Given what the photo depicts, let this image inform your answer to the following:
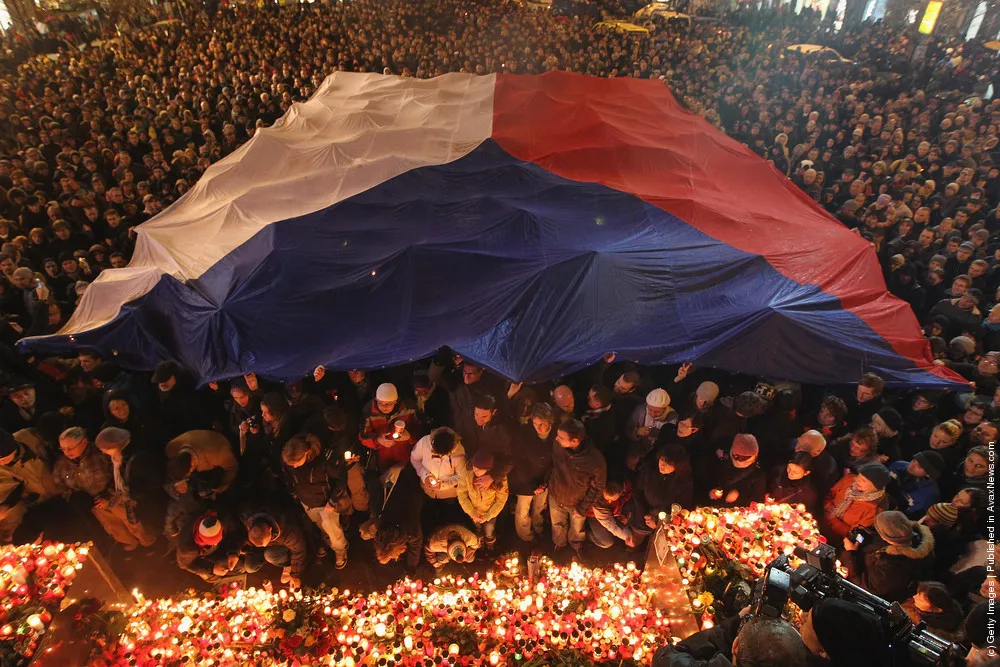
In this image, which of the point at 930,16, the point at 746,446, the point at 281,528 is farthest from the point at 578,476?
the point at 930,16

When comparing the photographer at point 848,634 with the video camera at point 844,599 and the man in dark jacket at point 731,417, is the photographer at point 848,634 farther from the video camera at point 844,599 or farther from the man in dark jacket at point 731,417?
the man in dark jacket at point 731,417

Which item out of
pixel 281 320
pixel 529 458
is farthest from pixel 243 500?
pixel 529 458

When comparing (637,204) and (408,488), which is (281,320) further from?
(637,204)

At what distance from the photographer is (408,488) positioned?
3879 millimetres

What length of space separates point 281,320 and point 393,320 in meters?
0.95

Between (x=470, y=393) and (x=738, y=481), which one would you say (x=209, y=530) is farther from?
(x=738, y=481)

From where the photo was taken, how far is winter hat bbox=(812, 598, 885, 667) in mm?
1690

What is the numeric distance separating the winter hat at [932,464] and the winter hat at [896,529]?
0.97 metres

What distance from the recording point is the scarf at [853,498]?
317 centimetres

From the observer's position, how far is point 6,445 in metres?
3.27

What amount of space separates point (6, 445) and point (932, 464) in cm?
618

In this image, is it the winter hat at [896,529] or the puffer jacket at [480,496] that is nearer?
the winter hat at [896,529]

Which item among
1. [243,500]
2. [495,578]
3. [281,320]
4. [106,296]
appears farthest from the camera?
[106,296]

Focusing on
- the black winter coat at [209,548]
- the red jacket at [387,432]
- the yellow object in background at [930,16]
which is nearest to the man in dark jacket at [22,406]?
the black winter coat at [209,548]
